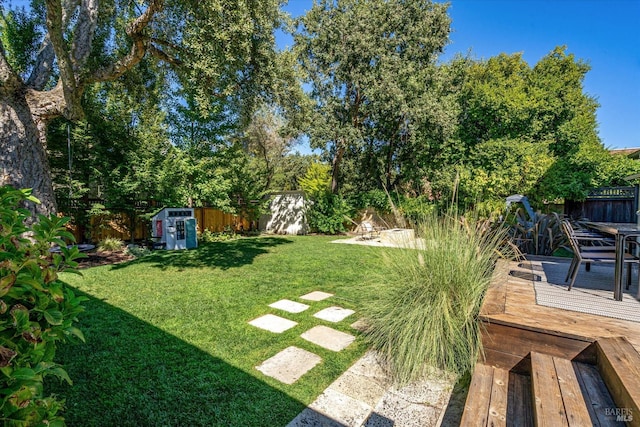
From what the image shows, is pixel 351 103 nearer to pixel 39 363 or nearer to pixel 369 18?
pixel 369 18

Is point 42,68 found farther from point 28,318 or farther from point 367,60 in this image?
point 367,60

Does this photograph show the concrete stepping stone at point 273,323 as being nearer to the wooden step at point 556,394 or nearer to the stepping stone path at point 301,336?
the stepping stone path at point 301,336

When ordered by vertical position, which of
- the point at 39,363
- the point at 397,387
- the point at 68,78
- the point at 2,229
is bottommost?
the point at 397,387

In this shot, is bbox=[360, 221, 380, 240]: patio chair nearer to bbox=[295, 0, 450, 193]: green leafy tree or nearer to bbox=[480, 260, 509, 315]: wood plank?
bbox=[295, 0, 450, 193]: green leafy tree

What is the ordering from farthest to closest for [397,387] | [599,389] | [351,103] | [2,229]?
A: [351,103] < [397,387] < [599,389] < [2,229]

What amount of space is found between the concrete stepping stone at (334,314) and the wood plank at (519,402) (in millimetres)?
1687

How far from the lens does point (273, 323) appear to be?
3.20 metres

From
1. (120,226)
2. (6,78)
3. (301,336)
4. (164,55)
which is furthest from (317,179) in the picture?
(301,336)

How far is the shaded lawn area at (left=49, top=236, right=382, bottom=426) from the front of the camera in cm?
189

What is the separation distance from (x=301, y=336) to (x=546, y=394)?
6.26 feet

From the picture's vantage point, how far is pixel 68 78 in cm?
446

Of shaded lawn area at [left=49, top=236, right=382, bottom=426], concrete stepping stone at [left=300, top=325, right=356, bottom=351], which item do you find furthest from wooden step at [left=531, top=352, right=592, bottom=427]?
concrete stepping stone at [left=300, top=325, right=356, bottom=351]

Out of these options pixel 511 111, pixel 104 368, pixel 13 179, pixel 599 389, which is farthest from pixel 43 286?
pixel 511 111

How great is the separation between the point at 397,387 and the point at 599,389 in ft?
3.72
